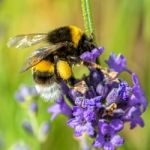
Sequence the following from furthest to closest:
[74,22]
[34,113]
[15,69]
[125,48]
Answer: [74,22] → [15,69] → [125,48] → [34,113]

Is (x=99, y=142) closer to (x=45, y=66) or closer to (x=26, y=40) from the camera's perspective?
(x=45, y=66)

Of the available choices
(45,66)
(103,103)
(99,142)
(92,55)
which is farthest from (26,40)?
(99,142)

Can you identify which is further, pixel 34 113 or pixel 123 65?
pixel 34 113

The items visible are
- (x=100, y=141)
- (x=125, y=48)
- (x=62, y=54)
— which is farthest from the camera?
(x=125, y=48)

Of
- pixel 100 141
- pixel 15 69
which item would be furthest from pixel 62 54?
pixel 15 69

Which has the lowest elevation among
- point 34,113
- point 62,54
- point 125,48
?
point 34,113

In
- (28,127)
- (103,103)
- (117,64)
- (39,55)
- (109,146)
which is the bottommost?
(28,127)

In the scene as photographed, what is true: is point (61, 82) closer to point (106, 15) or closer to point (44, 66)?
point (44, 66)
